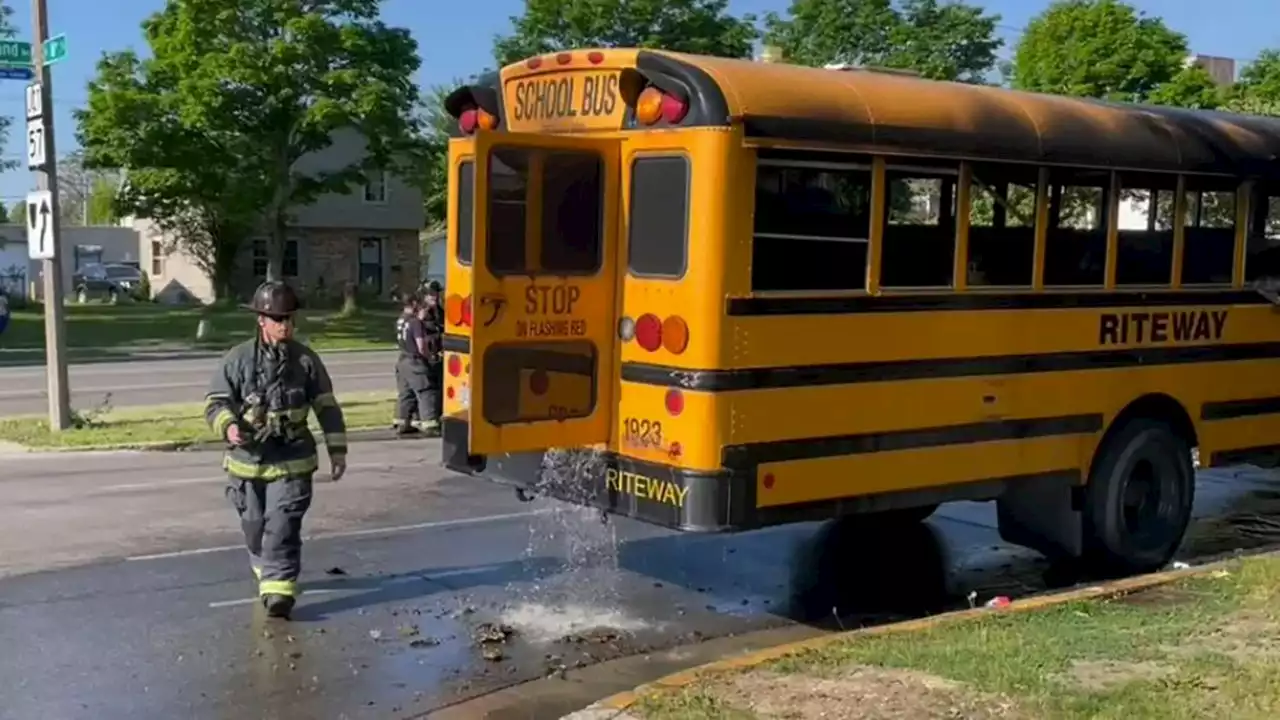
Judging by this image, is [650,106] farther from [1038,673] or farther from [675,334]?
[1038,673]

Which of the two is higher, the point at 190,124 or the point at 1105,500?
the point at 190,124

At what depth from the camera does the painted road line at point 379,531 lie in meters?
8.84

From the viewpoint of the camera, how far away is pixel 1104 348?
831 cm

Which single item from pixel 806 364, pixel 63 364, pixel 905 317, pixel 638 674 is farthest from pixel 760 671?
pixel 63 364

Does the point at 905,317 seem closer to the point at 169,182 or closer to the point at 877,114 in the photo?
the point at 877,114

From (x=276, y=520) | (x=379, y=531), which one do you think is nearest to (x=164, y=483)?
(x=379, y=531)

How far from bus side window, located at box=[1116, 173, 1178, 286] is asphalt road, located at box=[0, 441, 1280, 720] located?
191 centimetres

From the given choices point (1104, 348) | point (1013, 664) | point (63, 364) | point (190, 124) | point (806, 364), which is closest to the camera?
point (1013, 664)

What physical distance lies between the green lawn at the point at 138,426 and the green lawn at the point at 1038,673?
8843 millimetres

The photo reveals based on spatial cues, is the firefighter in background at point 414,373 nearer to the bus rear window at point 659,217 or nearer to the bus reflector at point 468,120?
the bus reflector at point 468,120

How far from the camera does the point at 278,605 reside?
7.33 m

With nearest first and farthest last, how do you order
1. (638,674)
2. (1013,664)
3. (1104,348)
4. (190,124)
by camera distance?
(1013,664) → (638,674) → (1104,348) → (190,124)

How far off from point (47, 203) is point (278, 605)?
28.5ft

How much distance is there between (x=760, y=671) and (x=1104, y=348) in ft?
11.5
